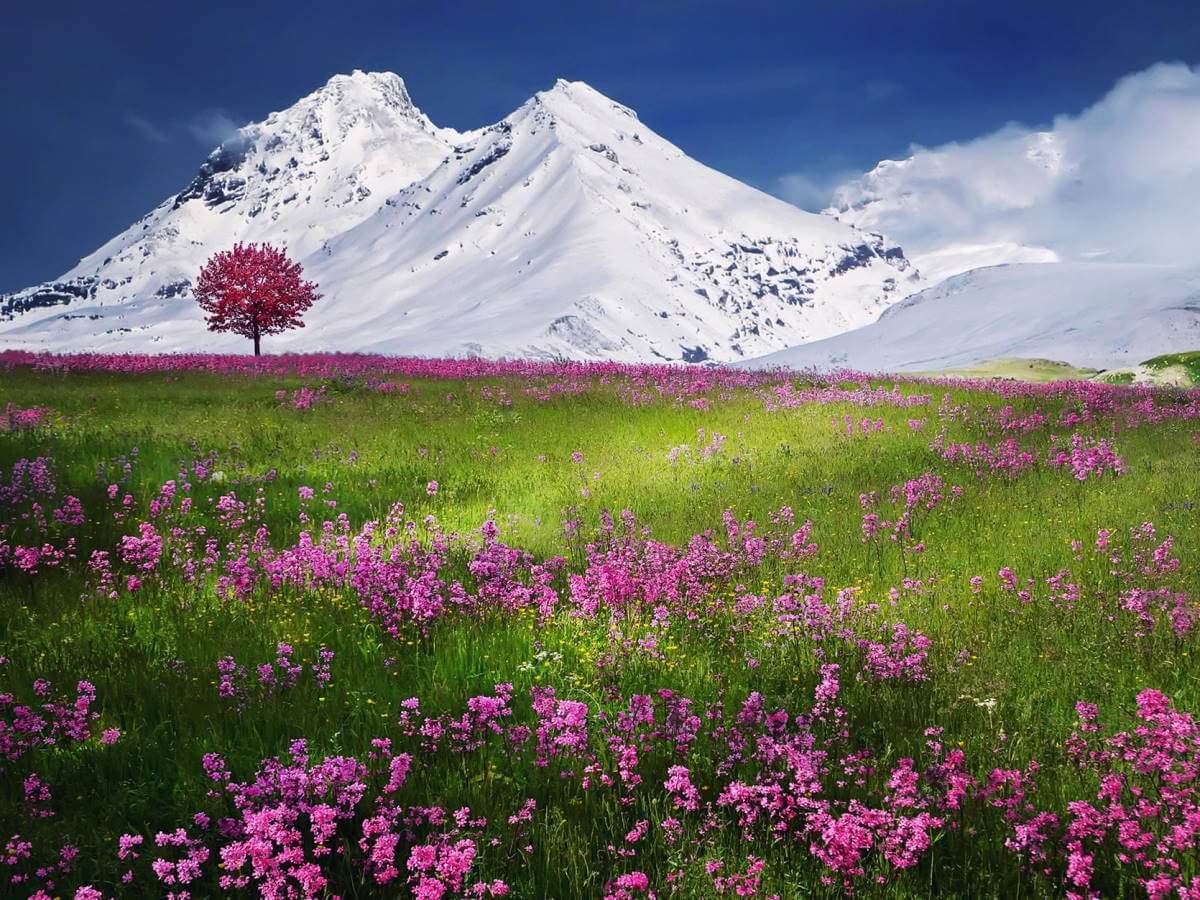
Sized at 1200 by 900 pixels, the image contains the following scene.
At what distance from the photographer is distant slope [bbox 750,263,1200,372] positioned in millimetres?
57125

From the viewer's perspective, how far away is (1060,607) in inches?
238

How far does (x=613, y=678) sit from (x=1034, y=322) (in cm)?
8662

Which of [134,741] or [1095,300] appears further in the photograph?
[1095,300]

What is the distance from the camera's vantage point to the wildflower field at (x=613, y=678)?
300 centimetres

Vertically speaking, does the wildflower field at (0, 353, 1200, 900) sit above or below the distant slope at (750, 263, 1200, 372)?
below

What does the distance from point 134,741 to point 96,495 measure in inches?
249

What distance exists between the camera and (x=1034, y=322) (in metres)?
78.3

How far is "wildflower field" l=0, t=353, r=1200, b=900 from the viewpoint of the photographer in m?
3.00

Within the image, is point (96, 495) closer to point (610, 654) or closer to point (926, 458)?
point (610, 654)

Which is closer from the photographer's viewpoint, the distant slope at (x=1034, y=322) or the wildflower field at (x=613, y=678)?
the wildflower field at (x=613, y=678)

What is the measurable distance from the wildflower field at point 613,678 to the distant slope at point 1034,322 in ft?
153

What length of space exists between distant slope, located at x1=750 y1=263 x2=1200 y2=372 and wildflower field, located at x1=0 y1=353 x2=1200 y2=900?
4667 cm

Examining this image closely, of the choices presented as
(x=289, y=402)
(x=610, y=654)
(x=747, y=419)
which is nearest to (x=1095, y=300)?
(x=747, y=419)

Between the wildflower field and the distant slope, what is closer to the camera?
the wildflower field
